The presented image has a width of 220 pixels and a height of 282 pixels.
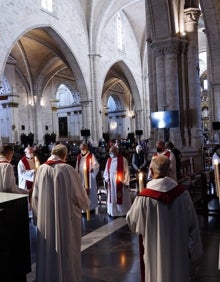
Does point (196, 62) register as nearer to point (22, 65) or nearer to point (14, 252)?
point (14, 252)

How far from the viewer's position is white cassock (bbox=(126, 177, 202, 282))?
3156 millimetres

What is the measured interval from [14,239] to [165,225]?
171cm

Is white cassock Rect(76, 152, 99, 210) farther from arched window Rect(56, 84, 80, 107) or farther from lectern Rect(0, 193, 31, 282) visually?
arched window Rect(56, 84, 80, 107)

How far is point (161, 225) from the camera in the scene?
10.4ft

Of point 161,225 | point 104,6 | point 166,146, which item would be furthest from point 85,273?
point 104,6

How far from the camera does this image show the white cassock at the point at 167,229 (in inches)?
124

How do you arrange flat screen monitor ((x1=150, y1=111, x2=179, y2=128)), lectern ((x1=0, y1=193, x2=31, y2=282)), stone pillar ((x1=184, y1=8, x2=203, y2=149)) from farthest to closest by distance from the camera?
stone pillar ((x1=184, y1=8, x2=203, y2=149)) → flat screen monitor ((x1=150, y1=111, x2=179, y2=128)) → lectern ((x1=0, y1=193, x2=31, y2=282))

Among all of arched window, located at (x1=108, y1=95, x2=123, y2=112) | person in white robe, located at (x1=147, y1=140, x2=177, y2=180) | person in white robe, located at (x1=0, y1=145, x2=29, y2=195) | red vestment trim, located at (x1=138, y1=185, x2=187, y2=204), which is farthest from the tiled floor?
arched window, located at (x1=108, y1=95, x2=123, y2=112)

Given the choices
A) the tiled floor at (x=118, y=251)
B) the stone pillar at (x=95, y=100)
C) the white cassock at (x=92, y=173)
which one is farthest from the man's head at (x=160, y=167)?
the stone pillar at (x=95, y=100)

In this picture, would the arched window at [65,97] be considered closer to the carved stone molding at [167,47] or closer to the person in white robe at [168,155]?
the carved stone molding at [167,47]

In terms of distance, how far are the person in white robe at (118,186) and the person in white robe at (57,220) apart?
3.65m

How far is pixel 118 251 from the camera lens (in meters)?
5.33

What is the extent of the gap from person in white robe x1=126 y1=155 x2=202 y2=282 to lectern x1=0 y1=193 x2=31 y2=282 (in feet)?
4.35

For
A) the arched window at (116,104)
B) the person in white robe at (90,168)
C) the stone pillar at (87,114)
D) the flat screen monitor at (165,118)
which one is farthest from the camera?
the arched window at (116,104)
